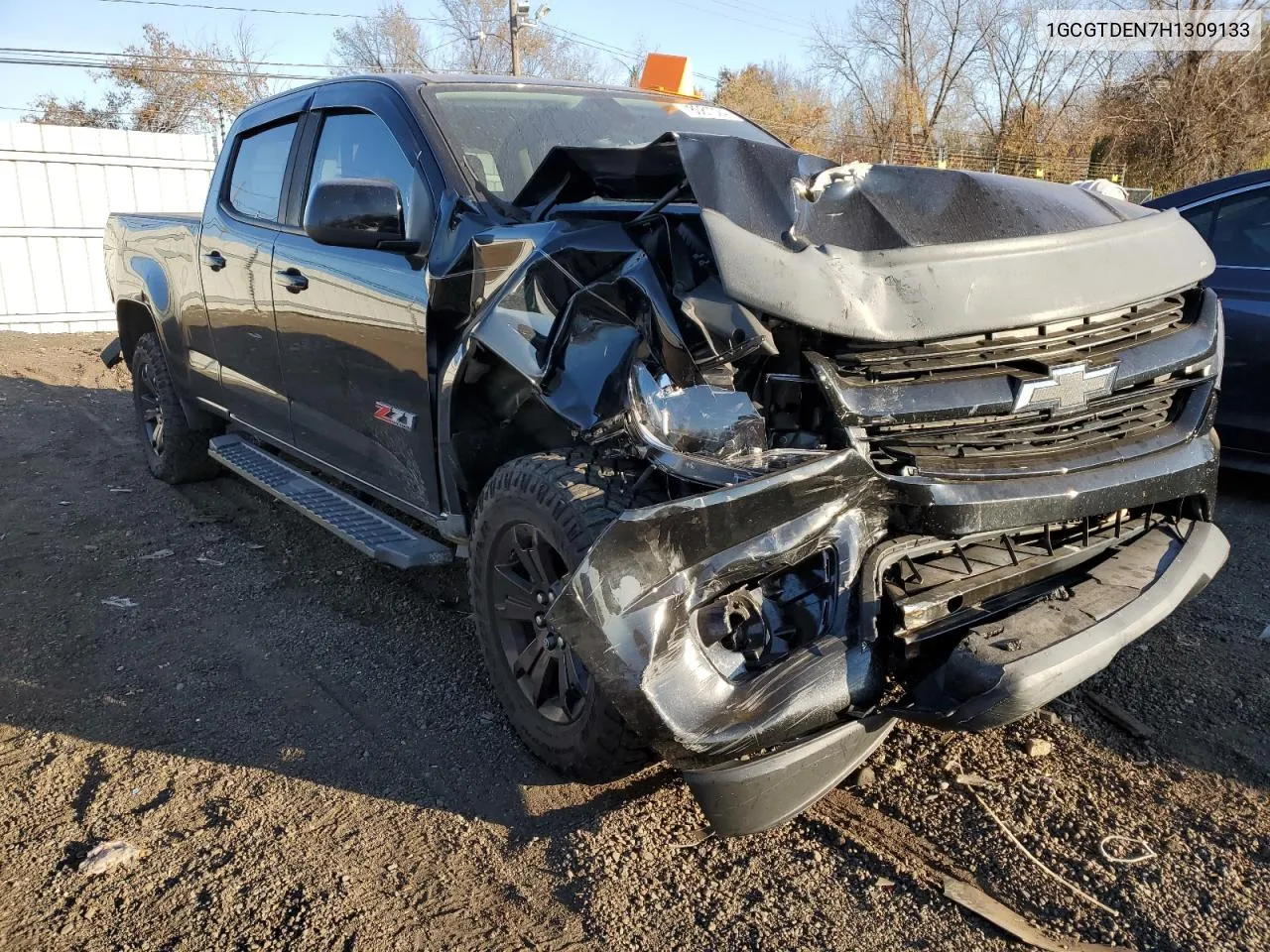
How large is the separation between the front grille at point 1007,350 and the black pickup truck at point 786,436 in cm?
1

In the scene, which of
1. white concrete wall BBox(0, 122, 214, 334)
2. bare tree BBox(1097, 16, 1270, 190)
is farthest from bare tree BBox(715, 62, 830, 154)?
white concrete wall BBox(0, 122, 214, 334)

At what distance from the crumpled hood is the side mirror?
874mm

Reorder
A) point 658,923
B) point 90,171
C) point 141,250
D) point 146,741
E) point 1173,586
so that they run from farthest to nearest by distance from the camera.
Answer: point 90,171 < point 141,250 < point 146,741 < point 1173,586 < point 658,923

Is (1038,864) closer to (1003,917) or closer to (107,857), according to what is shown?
(1003,917)

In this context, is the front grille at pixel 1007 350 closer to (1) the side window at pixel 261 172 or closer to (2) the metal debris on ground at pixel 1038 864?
(2) the metal debris on ground at pixel 1038 864

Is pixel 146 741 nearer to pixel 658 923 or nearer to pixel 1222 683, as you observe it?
pixel 658 923

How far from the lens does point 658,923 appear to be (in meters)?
2.29

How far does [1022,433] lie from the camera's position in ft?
8.18

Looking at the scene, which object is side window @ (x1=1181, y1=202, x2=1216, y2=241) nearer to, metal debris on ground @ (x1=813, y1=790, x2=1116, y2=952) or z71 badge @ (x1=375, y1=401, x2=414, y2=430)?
metal debris on ground @ (x1=813, y1=790, x2=1116, y2=952)

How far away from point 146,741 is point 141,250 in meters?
3.64

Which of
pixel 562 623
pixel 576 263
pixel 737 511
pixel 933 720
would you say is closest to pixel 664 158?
pixel 576 263

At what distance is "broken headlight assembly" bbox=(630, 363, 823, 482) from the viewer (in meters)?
2.26

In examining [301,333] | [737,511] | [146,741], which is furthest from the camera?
[301,333]

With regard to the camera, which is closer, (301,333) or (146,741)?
(146,741)
